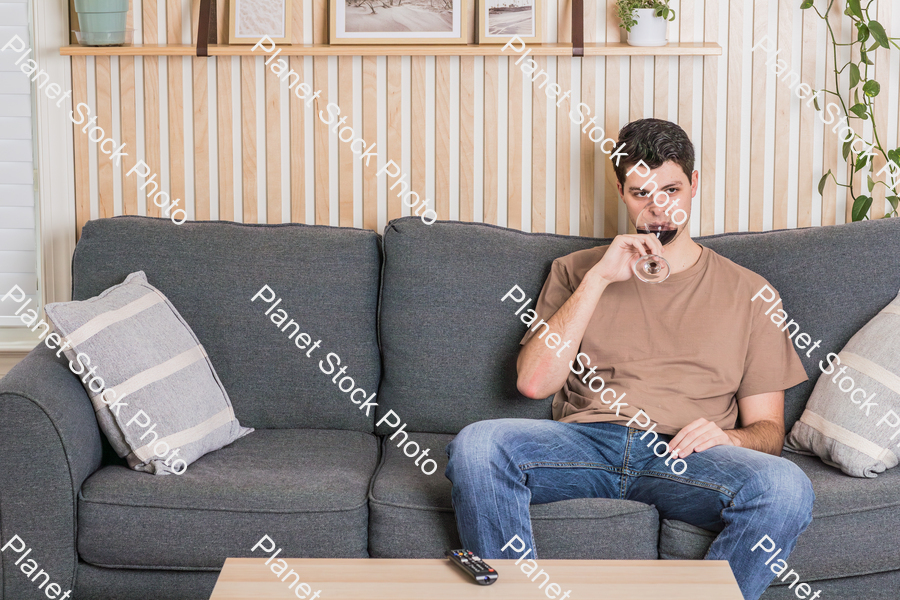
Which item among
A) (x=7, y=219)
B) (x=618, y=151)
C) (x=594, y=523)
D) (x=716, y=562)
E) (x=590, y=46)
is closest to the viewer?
(x=716, y=562)

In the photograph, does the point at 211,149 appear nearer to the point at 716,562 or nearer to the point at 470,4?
the point at 470,4

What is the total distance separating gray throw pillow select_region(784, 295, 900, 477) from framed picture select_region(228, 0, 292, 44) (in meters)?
1.74

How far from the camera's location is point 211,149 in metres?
2.46

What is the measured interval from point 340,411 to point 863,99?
68.7 inches

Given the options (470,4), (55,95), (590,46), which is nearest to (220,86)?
(55,95)

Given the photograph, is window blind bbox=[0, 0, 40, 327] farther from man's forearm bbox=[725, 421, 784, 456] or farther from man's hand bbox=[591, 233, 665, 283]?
man's forearm bbox=[725, 421, 784, 456]

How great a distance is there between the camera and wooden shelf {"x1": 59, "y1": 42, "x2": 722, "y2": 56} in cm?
228

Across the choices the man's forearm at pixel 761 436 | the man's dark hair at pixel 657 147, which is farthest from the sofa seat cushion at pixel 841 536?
the man's dark hair at pixel 657 147

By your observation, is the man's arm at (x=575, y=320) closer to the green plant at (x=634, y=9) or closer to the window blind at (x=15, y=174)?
the green plant at (x=634, y=9)

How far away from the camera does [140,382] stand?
1.80m

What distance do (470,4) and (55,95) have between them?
4.19 ft

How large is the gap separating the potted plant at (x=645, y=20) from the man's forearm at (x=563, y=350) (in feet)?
2.68

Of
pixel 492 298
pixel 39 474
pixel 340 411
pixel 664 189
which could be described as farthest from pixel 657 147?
pixel 39 474

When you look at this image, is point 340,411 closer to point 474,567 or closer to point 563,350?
point 563,350
